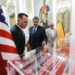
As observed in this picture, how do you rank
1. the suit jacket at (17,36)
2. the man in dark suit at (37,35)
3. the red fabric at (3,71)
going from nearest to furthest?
the red fabric at (3,71)
the suit jacket at (17,36)
the man in dark suit at (37,35)

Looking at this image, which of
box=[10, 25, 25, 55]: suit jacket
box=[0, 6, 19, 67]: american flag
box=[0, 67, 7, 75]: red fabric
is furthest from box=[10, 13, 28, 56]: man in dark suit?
box=[0, 67, 7, 75]: red fabric

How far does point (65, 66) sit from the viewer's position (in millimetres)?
803

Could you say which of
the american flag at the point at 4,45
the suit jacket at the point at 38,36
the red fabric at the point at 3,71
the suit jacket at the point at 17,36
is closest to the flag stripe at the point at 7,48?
the american flag at the point at 4,45

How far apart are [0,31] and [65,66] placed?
0.78 m

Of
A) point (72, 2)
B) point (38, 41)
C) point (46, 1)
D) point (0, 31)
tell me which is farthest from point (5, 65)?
point (46, 1)

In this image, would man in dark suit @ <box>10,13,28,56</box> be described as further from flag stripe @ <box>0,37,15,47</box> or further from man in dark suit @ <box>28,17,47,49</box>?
man in dark suit @ <box>28,17,47,49</box>

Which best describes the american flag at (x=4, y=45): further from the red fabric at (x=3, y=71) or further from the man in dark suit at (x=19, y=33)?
the man in dark suit at (x=19, y=33)

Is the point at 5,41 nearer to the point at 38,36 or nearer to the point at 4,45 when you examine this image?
the point at 4,45

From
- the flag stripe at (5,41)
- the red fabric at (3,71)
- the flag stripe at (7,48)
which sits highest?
the flag stripe at (5,41)

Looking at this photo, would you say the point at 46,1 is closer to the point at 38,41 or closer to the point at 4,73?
the point at 38,41

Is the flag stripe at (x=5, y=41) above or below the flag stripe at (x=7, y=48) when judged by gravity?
above

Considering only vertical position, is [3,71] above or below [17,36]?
below

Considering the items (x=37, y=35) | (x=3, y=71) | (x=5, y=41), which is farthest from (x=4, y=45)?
(x=37, y=35)

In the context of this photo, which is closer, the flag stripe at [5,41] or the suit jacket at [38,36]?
the flag stripe at [5,41]
